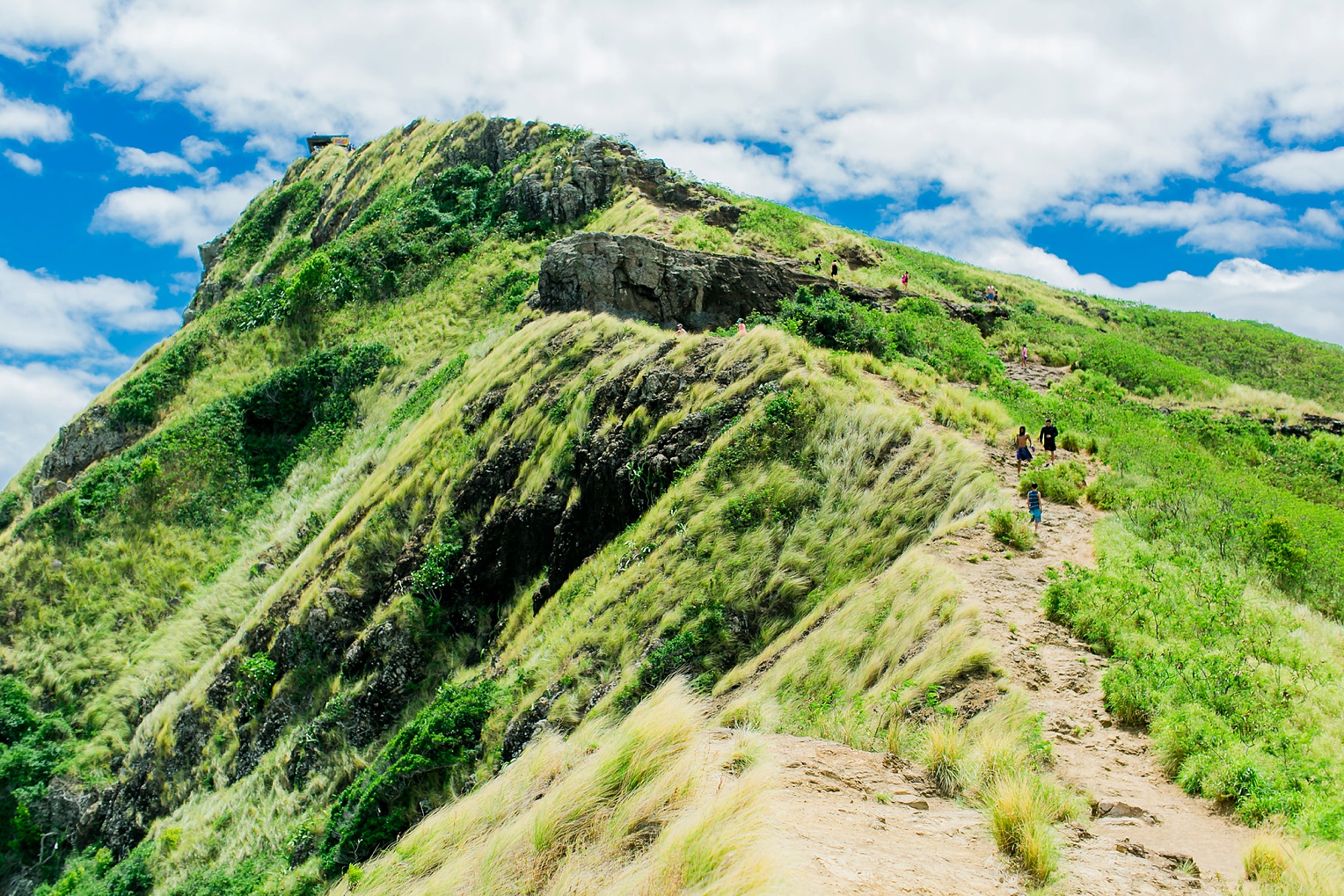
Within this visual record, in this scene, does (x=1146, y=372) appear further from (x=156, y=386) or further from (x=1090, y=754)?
(x=156, y=386)

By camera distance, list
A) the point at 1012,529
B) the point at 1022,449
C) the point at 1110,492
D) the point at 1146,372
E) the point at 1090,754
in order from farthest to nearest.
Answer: the point at 1146,372, the point at 1022,449, the point at 1110,492, the point at 1012,529, the point at 1090,754

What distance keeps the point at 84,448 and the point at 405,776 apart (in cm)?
3223

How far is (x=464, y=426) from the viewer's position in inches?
766

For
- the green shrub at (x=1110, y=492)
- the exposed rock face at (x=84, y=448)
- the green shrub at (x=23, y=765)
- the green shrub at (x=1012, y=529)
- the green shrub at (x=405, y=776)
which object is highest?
the exposed rock face at (x=84, y=448)

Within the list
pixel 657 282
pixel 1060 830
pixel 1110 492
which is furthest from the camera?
pixel 657 282

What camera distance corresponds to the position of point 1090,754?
19.7 feet

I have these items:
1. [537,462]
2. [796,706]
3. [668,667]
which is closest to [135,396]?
[537,462]

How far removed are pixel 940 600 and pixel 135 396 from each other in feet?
128

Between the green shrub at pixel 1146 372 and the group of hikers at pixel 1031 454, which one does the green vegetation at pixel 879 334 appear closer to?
the green shrub at pixel 1146 372

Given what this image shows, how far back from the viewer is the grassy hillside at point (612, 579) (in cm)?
589

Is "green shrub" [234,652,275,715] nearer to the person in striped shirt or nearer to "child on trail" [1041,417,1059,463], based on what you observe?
the person in striped shirt

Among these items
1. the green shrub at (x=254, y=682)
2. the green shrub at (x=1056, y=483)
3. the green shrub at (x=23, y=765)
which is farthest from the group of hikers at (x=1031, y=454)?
the green shrub at (x=23, y=765)

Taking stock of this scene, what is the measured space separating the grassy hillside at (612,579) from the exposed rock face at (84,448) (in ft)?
1.10

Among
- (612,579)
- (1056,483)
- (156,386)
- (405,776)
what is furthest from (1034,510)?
(156,386)
